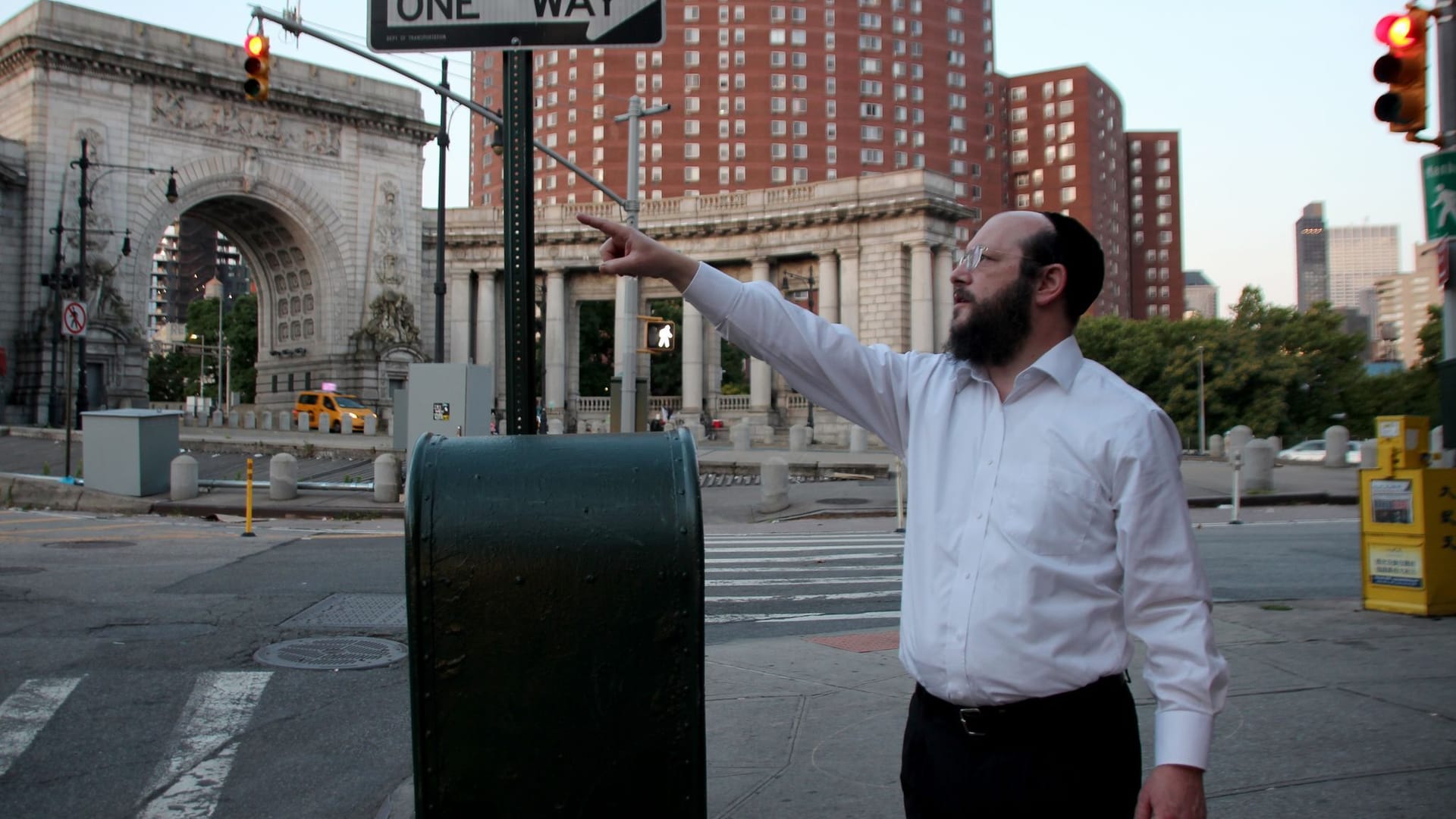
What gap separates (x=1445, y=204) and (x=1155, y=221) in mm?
146711

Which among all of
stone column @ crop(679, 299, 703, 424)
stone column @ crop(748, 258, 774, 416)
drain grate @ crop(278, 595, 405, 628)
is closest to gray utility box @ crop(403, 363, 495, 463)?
drain grate @ crop(278, 595, 405, 628)

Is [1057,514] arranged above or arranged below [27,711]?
above

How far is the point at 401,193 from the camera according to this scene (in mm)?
58938

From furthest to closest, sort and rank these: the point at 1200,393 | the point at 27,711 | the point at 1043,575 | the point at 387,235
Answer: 1. the point at 1200,393
2. the point at 387,235
3. the point at 27,711
4. the point at 1043,575

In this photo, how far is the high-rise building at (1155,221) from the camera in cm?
14438

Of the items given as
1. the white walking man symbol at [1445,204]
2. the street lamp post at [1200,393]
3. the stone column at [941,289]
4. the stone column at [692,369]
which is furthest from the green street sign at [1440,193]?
the street lamp post at [1200,393]

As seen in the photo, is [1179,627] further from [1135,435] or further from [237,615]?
[237,615]

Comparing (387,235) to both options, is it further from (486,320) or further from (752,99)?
(752,99)

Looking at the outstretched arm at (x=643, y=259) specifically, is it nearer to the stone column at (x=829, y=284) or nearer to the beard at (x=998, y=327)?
the beard at (x=998, y=327)

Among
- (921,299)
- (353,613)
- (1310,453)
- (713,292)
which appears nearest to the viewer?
(713,292)

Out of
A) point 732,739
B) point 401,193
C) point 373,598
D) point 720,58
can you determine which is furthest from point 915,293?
point 720,58

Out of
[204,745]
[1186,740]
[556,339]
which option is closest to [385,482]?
[204,745]

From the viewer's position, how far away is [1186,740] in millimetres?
2359

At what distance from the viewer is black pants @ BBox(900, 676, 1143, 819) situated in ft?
8.26
